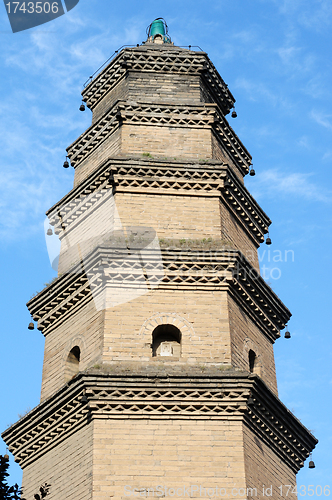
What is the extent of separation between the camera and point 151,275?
16016 mm

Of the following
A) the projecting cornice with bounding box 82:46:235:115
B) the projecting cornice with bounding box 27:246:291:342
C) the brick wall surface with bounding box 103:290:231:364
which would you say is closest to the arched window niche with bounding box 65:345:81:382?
the projecting cornice with bounding box 27:246:291:342

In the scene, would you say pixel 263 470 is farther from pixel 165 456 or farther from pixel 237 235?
pixel 237 235

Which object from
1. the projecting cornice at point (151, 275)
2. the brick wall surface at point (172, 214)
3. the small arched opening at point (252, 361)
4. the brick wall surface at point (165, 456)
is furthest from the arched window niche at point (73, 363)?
the small arched opening at point (252, 361)

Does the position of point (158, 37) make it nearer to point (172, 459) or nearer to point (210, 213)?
point (210, 213)

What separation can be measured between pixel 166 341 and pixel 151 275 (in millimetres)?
1275

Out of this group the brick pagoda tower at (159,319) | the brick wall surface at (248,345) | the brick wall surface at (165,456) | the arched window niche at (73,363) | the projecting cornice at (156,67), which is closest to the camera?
the brick wall surface at (165,456)

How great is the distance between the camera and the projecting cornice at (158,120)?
18984 mm

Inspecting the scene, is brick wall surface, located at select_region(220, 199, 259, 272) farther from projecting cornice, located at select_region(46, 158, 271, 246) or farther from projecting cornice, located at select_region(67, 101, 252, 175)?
projecting cornice, located at select_region(67, 101, 252, 175)

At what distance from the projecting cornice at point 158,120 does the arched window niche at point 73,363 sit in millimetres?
5471

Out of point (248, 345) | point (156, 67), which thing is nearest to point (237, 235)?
point (248, 345)

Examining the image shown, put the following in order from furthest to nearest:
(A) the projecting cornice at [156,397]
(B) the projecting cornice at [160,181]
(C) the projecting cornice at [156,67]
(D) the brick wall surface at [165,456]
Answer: (C) the projecting cornice at [156,67]
(B) the projecting cornice at [160,181]
(A) the projecting cornice at [156,397]
(D) the brick wall surface at [165,456]

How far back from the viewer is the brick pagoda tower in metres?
14.0

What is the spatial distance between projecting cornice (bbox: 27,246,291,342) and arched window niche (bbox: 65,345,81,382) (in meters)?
0.83

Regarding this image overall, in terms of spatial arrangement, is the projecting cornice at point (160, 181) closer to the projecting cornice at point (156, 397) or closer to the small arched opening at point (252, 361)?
the small arched opening at point (252, 361)
